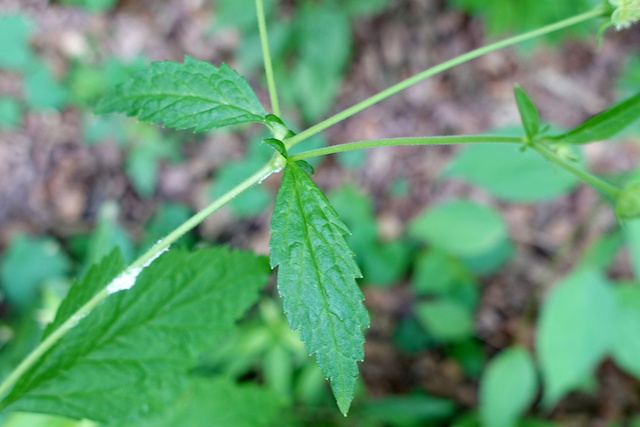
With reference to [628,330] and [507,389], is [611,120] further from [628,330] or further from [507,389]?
[507,389]

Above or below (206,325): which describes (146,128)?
above

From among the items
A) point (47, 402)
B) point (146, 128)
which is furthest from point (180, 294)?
point (146, 128)

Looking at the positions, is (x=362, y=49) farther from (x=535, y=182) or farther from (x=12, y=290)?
(x=12, y=290)

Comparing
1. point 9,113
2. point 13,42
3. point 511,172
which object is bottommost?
point 511,172

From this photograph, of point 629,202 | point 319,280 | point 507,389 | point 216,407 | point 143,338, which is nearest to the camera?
point 319,280

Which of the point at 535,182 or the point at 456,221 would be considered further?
the point at 456,221

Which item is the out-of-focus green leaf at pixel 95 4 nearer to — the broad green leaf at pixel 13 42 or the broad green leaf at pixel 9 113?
the broad green leaf at pixel 13 42

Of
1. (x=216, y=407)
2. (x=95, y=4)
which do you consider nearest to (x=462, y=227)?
(x=216, y=407)

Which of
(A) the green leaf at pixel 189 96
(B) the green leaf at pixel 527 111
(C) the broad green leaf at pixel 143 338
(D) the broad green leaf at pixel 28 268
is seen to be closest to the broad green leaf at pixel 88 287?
(C) the broad green leaf at pixel 143 338
